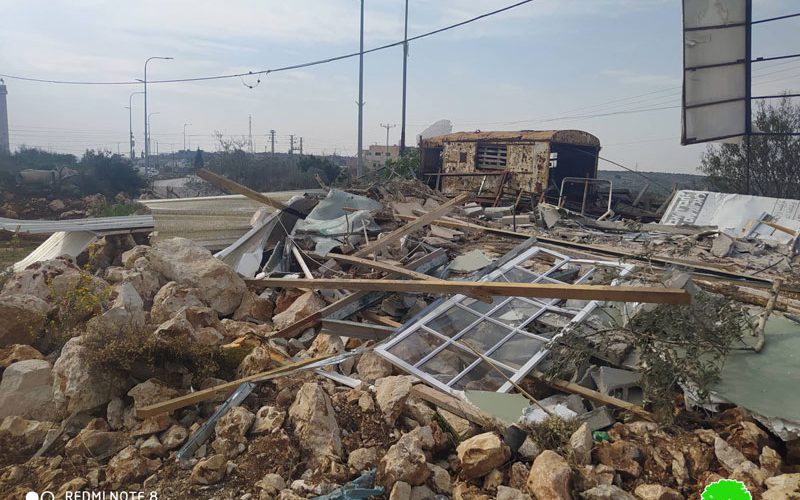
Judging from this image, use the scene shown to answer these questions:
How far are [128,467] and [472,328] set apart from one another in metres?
2.67

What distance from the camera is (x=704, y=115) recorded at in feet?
31.3

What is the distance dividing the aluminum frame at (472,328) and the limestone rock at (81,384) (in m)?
1.87

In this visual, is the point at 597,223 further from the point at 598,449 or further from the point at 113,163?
the point at 113,163

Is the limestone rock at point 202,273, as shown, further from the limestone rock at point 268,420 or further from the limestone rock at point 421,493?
the limestone rock at point 421,493

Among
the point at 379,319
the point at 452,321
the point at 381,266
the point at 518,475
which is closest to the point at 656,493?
the point at 518,475

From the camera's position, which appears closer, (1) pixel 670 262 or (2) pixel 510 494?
(2) pixel 510 494

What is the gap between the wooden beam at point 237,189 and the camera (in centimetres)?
647

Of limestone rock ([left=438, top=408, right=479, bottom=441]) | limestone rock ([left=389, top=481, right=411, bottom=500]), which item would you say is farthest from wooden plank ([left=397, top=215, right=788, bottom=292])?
limestone rock ([left=389, top=481, right=411, bottom=500])

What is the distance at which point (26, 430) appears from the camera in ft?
10.5

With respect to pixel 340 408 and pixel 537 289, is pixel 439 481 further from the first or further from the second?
pixel 537 289

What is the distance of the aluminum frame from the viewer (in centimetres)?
378

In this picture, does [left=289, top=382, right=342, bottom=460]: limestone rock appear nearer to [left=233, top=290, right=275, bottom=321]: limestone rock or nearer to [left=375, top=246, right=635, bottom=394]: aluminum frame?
[left=375, top=246, right=635, bottom=394]: aluminum frame

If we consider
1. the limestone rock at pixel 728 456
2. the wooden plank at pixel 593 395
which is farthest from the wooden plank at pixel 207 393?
the limestone rock at pixel 728 456

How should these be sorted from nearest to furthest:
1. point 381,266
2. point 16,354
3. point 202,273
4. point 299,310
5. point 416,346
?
point 16,354 → point 416,346 → point 299,310 → point 202,273 → point 381,266
